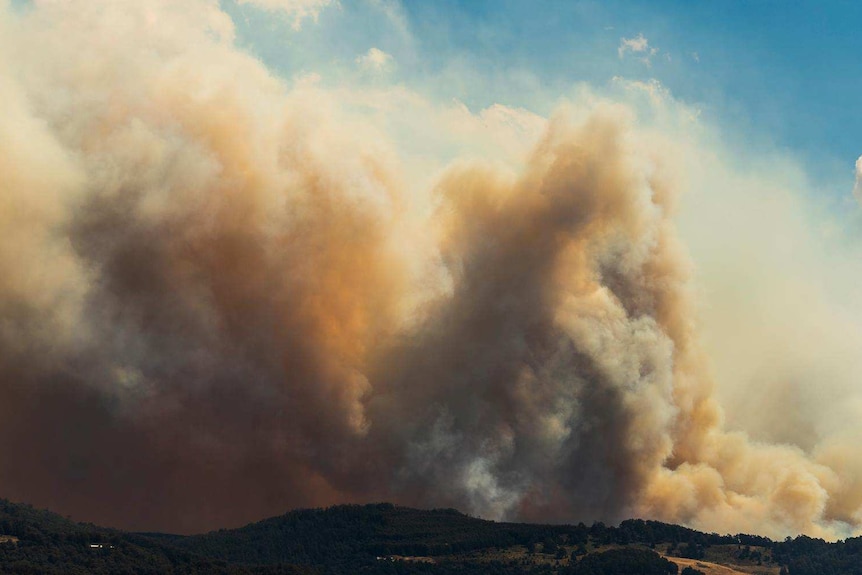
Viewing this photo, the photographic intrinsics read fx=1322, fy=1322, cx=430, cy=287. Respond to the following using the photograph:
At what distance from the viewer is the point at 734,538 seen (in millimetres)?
98312

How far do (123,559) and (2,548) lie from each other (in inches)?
299

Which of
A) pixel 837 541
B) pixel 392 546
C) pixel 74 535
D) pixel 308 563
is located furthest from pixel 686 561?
pixel 74 535

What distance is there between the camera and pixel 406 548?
96.0 meters

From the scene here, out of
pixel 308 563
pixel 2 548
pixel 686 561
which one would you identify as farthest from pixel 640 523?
pixel 2 548

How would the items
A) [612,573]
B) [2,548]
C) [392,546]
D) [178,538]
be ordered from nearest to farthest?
[2,548] → [612,573] → [392,546] → [178,538]

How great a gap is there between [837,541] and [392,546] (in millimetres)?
33255

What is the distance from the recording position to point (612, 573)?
89.7m

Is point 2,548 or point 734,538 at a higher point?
point 734,538

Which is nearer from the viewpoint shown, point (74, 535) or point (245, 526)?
point (74, 535)

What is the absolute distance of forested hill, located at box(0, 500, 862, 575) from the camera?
87.1 metres

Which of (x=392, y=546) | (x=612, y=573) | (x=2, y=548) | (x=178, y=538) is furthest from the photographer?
(x=178, y=538)

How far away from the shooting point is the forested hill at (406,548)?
3430 inches

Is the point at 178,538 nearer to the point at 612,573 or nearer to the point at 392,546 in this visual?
the point at 392,546

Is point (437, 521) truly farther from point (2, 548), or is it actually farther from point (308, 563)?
point (2, 548)
